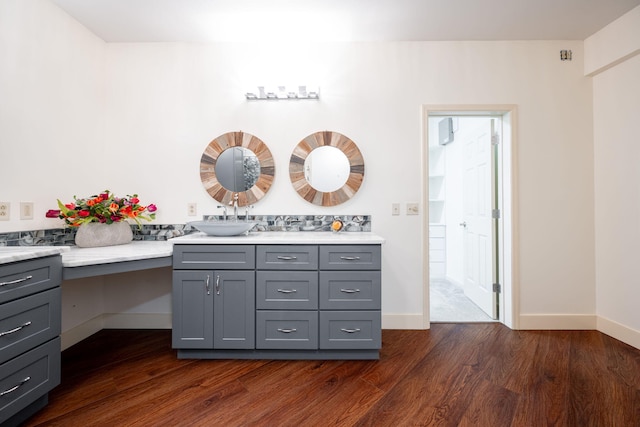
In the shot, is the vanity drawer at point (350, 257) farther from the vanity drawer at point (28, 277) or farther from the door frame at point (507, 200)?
the vanity drawer at point (28, 277)

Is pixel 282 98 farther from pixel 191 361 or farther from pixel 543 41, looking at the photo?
pixel 543 41

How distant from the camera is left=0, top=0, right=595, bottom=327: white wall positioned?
102 inches

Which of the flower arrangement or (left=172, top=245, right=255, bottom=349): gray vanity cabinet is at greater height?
the flower arrangement

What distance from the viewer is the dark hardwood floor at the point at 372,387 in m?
1.52

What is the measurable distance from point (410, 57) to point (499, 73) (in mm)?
817

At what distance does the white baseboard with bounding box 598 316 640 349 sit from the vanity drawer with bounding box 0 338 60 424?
3.96 m

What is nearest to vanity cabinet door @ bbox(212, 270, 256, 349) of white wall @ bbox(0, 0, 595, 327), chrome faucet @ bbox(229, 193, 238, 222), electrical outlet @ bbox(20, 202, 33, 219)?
chrome faucet @ bbox(229, 193, 238, 222)

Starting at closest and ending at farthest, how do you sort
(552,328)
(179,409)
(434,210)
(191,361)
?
(179,409) → (191,361) → (552,328) → (434,210)

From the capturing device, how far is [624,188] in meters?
2.34

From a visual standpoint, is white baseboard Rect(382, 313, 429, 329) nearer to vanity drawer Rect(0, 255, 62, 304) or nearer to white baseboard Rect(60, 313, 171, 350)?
white baseboard Rect(60, 313, 171, 350)

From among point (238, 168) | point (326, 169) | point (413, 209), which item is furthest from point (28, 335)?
point (413, 209)

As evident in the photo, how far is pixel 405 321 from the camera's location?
2598mm

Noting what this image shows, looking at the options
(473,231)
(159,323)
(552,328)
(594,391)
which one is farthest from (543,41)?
(159,323)

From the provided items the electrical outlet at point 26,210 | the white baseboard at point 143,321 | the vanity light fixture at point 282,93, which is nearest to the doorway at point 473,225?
the vanity light fixture at point 282,93
